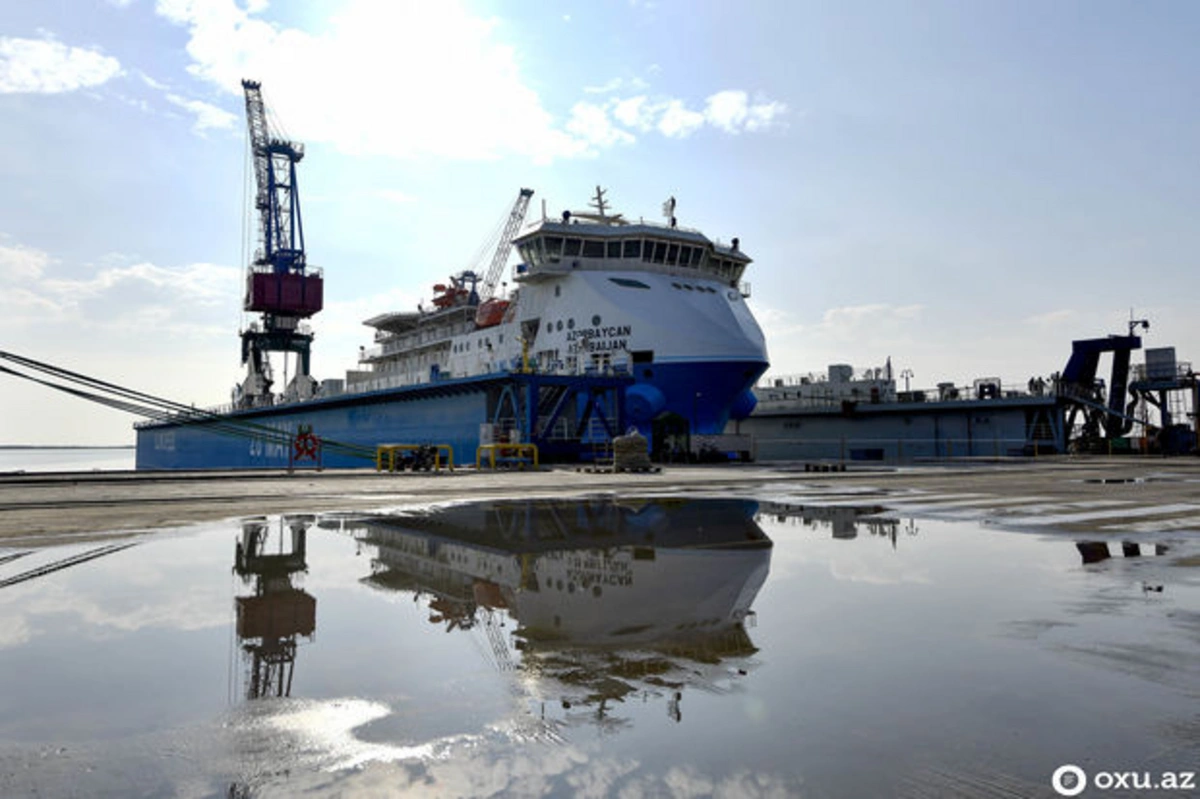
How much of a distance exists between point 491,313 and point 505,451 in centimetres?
1498

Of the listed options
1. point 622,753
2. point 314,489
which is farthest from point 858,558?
point 314,489

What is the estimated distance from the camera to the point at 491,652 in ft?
13.8

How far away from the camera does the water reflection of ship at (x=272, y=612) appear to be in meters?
3.87

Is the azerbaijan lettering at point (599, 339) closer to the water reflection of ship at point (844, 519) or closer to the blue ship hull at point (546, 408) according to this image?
the blue ship hull at point (546, 408)

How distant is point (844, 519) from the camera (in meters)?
A: 11.1

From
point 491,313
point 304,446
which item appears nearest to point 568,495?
point 304,446

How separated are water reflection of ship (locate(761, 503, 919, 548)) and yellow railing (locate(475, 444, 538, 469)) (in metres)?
18.8

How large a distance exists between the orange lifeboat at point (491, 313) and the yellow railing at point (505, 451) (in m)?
13.4

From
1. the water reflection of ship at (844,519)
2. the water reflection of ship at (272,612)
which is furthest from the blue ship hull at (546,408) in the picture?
the water reflection of ship at (272,612)

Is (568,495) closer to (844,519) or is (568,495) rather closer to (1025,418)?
(844,519)

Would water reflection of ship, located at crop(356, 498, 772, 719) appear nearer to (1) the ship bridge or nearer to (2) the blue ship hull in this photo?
(2) the blue ship hull

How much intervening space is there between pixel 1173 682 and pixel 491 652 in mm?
3360

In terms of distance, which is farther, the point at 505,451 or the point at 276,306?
the point at 276,306

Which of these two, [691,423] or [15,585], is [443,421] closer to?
[691,423]
